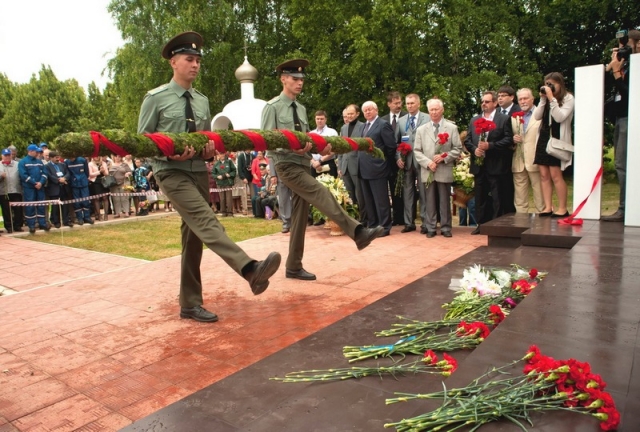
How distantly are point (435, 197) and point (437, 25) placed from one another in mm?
16713

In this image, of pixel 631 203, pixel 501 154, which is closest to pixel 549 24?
pixel 501 154

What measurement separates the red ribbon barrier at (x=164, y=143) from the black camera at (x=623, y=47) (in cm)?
530

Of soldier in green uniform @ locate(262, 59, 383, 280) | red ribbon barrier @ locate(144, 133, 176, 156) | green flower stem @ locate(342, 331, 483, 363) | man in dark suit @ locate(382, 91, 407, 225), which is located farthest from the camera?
man in dark suit @ locate(382, 91, 407, 225)

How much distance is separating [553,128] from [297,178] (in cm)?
383

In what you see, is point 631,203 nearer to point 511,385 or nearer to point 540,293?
point 540,293

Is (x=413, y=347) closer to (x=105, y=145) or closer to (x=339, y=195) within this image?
(x=105, y=145)

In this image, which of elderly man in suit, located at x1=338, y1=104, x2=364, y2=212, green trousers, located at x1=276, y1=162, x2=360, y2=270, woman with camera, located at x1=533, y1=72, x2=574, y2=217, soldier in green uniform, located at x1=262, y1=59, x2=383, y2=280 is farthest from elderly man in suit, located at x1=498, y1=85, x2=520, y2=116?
green trousers, located at x1=276, y1=162, x2=360, y2=270

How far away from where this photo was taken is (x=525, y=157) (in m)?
7.75

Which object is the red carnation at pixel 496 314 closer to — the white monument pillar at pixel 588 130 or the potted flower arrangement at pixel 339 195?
the white monument pillar at pixel 588 130

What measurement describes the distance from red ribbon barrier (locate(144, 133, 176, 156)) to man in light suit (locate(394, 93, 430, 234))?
17.2 ft

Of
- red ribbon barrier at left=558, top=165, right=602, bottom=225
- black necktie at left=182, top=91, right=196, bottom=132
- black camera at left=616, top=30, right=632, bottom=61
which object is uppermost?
black camera at left=616, top=30, right=632, bottom=61

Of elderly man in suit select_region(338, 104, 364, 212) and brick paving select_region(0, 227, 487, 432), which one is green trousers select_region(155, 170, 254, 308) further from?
elderly man in suit select_region(338, 104, 364, 212)

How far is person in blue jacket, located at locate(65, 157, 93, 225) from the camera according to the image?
13352 mm

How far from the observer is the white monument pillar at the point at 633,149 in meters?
5.99
